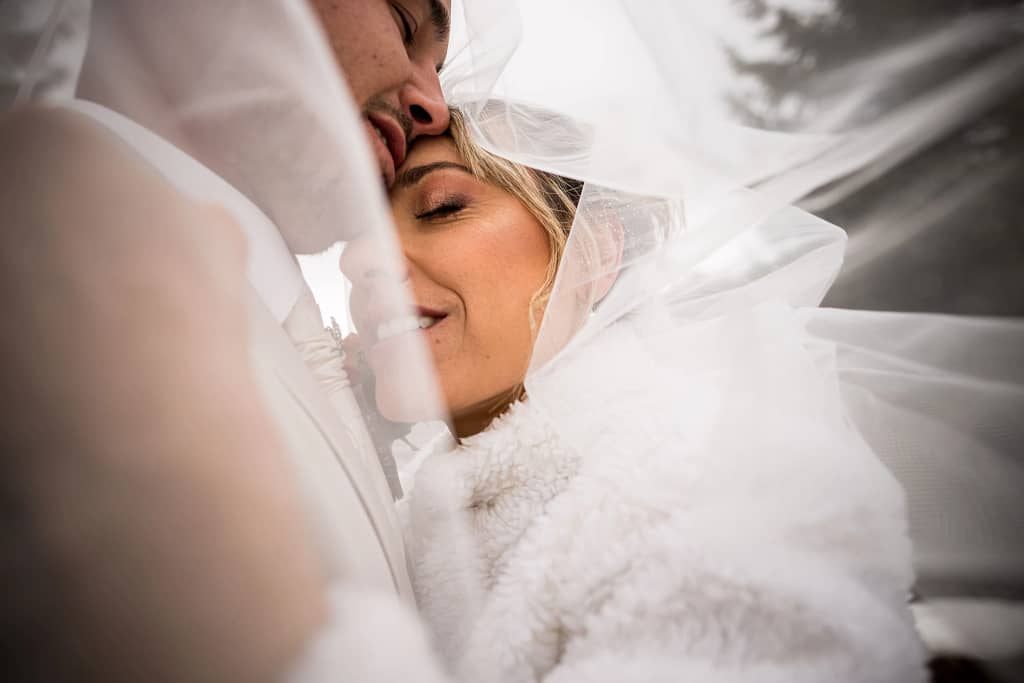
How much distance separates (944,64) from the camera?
0.50 metres

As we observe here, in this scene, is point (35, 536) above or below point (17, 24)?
below

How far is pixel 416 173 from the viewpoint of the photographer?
71 centimetres

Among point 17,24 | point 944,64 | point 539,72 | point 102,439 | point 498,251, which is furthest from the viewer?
point 498,251

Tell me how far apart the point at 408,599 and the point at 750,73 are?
77 centimetres

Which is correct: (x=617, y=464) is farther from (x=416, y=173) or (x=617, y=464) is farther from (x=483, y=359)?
(x=416, y=173)

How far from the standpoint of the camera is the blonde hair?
Answer: 2.60ft

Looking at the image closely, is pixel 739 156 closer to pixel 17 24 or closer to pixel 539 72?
pixel 539 72

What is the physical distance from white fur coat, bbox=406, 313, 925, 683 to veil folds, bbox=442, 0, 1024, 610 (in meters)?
0.05

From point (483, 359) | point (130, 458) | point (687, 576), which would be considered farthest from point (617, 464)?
point (130, 458)

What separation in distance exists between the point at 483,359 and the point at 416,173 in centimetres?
34

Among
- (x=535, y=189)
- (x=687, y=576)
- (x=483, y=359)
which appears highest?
(x=535, y=189)

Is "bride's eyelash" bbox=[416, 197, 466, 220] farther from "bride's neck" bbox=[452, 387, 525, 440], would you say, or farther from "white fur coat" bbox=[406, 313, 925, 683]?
"white fur coat" bbox=[406, 313, 925, 683]

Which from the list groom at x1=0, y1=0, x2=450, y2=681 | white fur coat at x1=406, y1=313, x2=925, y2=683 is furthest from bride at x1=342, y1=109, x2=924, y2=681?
groom at x1=0, y1=0, x2=450, y2=681

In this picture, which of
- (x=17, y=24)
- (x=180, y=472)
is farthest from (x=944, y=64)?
(x=17, y=24)
